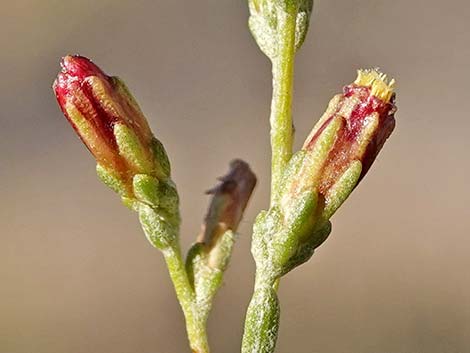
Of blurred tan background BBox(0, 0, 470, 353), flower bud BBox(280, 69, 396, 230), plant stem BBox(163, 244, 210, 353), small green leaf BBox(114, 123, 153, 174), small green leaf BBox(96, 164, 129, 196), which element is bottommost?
plant stem BBox(163, 244, 210, 353)

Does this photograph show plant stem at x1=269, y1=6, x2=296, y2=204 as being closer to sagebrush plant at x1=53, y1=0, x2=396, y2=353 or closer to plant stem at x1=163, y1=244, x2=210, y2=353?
sagebrush plant at x1=53, y1=0, x2=396, y2=353

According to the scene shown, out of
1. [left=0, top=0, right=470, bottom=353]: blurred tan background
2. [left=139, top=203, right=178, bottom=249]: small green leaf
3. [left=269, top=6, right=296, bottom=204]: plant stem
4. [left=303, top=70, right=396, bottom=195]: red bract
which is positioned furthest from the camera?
[left=0, top=0, right=470, bottom=353]: blurred tan background

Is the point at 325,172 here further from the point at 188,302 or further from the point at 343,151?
the point at 188,302

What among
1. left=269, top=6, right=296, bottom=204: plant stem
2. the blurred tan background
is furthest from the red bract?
the blurred tan background

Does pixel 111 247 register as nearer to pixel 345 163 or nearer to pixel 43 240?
pixel 43 240

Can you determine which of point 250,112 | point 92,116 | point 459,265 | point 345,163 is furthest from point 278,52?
point 250,112

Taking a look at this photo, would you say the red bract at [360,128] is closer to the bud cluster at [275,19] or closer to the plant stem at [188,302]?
the bud cluster at [275,19]

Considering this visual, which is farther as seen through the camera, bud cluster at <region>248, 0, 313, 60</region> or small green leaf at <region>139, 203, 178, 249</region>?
small green leaf at <region>139, 203, 178, 249</region>
